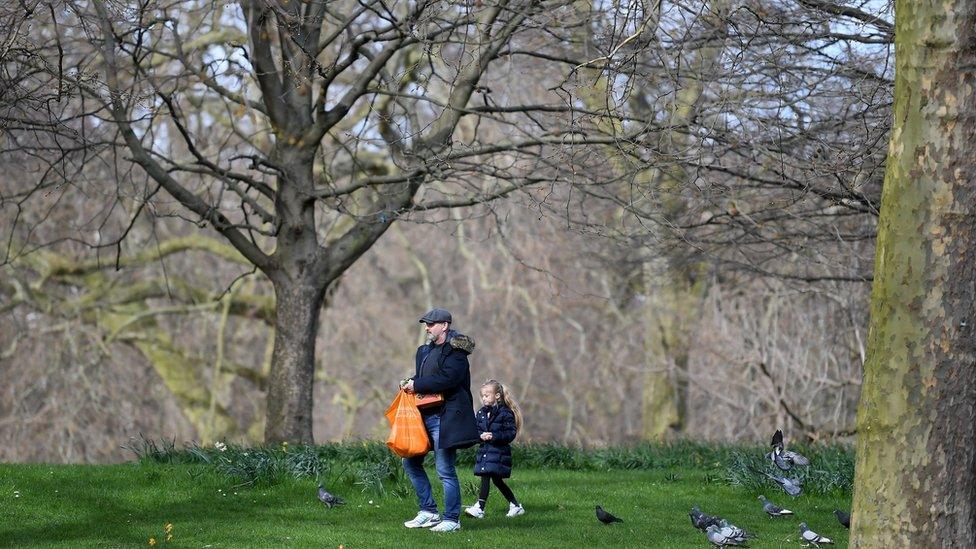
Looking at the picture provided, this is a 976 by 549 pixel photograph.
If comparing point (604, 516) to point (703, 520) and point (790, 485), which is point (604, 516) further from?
point (790, 485)

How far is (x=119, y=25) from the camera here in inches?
502

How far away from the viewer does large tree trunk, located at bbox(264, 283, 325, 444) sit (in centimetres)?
1241

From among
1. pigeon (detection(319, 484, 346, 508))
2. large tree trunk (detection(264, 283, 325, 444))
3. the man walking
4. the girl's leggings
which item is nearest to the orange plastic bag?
the man walking

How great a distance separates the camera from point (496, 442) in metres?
8.87

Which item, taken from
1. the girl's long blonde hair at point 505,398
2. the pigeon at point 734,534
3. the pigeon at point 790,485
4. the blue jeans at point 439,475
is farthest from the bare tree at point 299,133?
the pigeon at point 734,534

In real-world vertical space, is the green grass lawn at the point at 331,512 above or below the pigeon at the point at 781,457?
below

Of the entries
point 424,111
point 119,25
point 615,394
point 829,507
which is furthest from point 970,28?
point 615,394

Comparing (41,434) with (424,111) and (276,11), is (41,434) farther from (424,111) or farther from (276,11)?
(276,11)

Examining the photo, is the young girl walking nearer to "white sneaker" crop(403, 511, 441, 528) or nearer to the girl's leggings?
the girl's leggings

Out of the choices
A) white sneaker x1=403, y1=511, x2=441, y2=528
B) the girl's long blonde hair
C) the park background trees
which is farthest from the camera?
the park background trees

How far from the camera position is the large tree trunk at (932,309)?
20.7 ft

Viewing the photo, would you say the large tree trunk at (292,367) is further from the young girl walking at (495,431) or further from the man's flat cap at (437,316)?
the man's flat cap at (437,316)

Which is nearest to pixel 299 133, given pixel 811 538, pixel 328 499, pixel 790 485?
pixel 328 499

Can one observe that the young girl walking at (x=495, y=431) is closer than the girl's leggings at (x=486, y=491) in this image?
Yes
